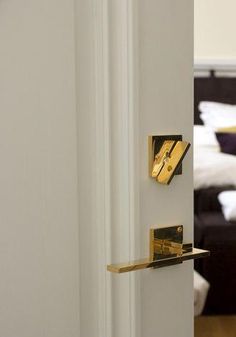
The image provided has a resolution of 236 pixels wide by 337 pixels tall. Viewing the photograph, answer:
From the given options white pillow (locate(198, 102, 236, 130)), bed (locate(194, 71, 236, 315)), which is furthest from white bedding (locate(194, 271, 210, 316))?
white pillow (locate(198, 102, 236, 130))

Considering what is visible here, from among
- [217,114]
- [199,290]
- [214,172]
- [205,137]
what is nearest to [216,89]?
[217,114]

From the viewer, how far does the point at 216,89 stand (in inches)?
140

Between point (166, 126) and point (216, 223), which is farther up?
point (166, 126)

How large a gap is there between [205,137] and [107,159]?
2.49 meters

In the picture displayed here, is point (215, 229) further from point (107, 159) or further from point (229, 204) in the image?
point (107, 159)

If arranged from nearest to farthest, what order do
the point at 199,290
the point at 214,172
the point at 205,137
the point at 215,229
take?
1. the point at 199,290
2. the point at 215,229
3. the point at 214,172
4. the point at 205,137

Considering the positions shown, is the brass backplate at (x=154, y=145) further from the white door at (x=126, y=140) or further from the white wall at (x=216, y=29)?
the white wall at (x=216, y=29)

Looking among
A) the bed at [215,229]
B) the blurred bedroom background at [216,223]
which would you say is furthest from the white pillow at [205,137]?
the bed at [215,229]

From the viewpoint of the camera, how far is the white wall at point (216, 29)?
3607 millimetres

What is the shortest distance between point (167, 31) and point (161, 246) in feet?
0.91

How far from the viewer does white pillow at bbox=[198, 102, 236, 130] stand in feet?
10.5

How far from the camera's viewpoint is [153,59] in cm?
66

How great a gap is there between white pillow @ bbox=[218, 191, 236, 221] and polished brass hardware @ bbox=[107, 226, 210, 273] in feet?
5.32

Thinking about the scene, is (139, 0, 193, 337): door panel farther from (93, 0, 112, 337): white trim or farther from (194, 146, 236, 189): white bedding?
(194, 146, 236, 189): white bedding
